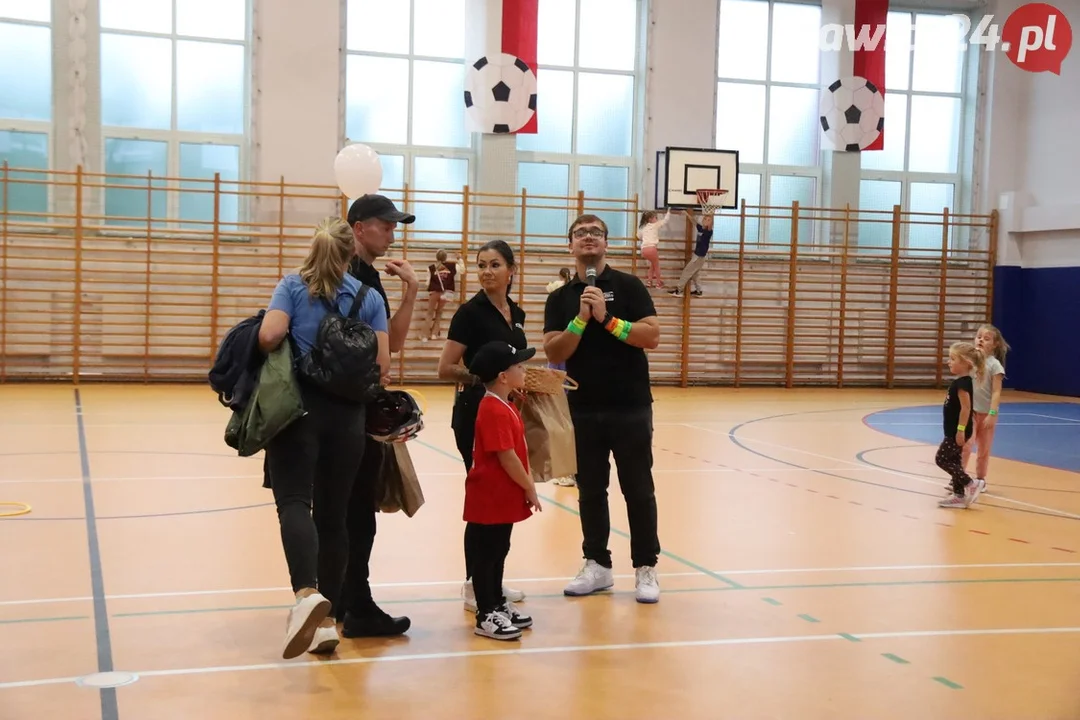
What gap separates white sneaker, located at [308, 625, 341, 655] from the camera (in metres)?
3.89

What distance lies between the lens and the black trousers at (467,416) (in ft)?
15.3

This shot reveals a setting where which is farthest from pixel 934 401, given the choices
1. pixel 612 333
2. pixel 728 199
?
pixel 612 333

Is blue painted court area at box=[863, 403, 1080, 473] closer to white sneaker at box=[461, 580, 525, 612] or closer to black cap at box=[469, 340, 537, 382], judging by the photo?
white sneaker at box=[461, 580, 525, 612]

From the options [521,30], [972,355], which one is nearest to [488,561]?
[972,355]

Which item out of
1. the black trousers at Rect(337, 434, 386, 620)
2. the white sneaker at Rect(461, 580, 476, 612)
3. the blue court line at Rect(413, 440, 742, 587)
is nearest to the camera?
the black trousers at Rect(337, 434, 386, 620)

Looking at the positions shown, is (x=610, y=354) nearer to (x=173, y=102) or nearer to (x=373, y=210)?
(x=373, y=210)

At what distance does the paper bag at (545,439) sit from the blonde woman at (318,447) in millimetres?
1120

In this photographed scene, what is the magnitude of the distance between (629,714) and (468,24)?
1563 cm

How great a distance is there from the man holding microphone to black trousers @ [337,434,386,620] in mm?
1026

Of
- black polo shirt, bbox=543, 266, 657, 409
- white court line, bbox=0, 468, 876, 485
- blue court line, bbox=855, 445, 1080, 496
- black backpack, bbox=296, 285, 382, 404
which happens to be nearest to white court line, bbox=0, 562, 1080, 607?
black polo shirt, bbox=543, 266, 657, 409

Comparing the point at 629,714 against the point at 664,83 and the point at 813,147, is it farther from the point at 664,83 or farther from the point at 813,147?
the point at 813,147

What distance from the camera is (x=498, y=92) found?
56.8 feet

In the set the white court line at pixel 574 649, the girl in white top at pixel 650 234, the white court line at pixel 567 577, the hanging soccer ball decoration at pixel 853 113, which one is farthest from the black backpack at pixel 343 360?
the hanging soccer ball decoration at pixel 853 113

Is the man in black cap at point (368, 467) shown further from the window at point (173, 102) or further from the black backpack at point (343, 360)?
the window at point (173, 102)
